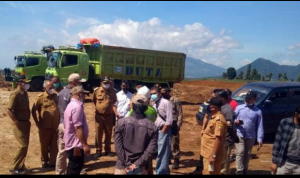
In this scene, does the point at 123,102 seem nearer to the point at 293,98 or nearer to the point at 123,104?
the point at 123,104

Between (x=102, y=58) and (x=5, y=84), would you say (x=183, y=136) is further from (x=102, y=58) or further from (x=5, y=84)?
(x=5, y=84)

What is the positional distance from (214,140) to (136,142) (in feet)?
4.64

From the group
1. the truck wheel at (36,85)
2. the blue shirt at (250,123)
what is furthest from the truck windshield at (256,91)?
the truck wheel at (36,85)

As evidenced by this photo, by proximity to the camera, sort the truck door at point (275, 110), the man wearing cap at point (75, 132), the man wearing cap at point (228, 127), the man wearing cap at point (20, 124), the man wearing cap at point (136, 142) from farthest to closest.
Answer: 1. the truck door at point (275, 110)
2. the man wearing cap at point (20, 124)
3. the man wearing cap at point (228, 127)
4. the man wearing cap at point (75, 132)
5. the man wearing cap at point (136, 142)

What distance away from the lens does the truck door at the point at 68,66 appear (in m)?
17.0

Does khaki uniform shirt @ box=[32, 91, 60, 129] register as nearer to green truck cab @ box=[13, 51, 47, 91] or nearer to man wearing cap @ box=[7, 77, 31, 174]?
man wearing cap @ box=[7, 77, 31, 174]

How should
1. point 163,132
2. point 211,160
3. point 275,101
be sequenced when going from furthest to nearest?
point 275,101 → point 163,132 → point 211,160

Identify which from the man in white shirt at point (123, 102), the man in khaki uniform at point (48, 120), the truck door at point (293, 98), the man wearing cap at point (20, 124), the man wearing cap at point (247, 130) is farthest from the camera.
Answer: the truck door at point (293, 98)

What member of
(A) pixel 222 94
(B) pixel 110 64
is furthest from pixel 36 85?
(A) pixel 222 94

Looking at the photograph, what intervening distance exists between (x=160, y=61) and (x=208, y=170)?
14385 millimetres

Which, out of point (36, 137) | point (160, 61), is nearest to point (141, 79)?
point (160, 61)

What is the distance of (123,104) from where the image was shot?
7023mm

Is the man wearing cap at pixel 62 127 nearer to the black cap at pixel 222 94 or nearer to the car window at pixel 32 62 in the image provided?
the black cap at pixel 222 94

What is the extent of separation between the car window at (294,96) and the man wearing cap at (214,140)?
553 cm
